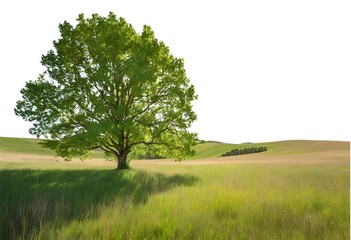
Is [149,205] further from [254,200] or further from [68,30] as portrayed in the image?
[68,30]

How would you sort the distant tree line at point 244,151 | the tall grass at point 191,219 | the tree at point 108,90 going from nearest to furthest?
the tall grass at point 191,219
the tree at point 108,90
the distant tree line at point 244,151

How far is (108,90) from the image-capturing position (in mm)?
22203

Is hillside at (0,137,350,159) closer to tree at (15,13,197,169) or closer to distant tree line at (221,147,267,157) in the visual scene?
distant tree line at (221,147,267,157)

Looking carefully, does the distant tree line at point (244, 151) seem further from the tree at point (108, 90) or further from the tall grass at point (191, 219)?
the tall grass at point (191, 219)

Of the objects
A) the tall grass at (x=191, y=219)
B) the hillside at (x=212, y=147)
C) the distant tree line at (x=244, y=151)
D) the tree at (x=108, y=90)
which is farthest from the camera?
the distant tree line at (x=244, y=151)

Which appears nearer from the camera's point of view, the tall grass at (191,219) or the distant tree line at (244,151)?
the tall grass at (191,219)

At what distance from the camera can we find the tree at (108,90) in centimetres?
2050

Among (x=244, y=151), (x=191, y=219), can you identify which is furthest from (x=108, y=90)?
(x=244, y=151)

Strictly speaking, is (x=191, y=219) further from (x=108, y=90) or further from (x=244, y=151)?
(x=244, y=151)

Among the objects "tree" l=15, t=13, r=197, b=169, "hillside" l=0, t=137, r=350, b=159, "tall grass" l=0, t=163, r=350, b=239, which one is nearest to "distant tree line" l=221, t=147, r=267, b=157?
"hillside" l=0, t=137, r=350, b=159

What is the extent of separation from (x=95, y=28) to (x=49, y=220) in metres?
18.0

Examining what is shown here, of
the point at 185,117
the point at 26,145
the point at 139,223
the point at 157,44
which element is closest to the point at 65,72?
the point at 157,44

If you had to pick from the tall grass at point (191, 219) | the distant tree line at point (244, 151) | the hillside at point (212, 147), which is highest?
the hillside at point (212, 147)

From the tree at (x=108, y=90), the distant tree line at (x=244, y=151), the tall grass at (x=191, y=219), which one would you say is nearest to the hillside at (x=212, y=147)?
the distant tree line at (x=244, y=151)
